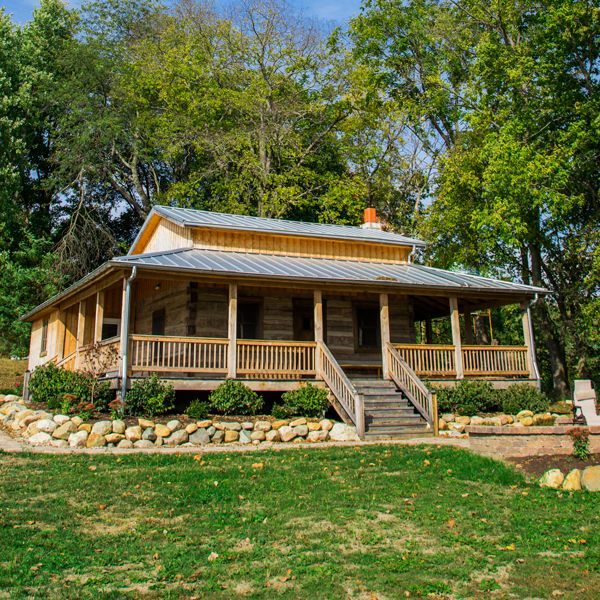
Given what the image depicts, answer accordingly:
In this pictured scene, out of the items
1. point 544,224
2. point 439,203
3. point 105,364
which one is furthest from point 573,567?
point 439,203

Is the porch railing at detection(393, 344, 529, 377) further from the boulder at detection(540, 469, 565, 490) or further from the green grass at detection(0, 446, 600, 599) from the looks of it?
the boulder at detection(540, 469, 565, 490)

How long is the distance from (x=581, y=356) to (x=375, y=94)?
Result: 1768cm

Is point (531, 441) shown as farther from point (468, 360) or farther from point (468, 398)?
point (468, 360)

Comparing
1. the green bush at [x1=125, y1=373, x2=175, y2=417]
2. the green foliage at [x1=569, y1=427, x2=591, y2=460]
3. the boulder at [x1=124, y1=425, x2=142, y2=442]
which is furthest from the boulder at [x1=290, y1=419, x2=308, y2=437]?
the green foliage at [x1=569, y1=427, x2=591, y2=460]

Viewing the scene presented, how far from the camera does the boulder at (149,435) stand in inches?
559

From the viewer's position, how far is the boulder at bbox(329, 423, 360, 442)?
15.4m

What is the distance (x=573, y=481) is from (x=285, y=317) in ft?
40.9

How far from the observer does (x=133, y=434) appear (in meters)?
14.1

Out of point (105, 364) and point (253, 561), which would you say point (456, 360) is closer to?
point (105, 364)

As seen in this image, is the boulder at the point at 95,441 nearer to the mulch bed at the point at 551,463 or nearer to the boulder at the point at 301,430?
the boulder at the point at 301,430

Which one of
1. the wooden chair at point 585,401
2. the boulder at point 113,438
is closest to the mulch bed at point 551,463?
the wooden chair at point 585,401

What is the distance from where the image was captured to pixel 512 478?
1034 cm

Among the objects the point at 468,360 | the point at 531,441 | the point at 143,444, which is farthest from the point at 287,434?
the point at 468,360

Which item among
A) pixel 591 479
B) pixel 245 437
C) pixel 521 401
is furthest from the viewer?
pixel 521 401
